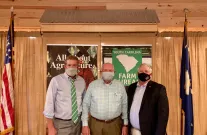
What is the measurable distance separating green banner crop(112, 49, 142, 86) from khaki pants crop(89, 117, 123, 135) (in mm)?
900

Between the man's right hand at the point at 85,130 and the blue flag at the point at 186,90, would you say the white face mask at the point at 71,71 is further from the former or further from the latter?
the blue flag at the point at 186,90

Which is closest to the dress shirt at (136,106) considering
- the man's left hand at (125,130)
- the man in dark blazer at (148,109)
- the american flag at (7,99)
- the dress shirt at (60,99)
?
the man in dark blazer at (148,109)

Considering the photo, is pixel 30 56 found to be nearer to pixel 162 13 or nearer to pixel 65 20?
A: pixel 65 20

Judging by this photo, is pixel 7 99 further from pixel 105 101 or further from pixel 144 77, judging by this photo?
pixel 144 77

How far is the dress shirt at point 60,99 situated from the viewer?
3.20 metres

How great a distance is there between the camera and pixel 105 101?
3199 mm

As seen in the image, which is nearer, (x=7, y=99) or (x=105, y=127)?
(x=105, y=127)

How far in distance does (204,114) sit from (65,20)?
2.42 metres

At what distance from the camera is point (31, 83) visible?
4066mm

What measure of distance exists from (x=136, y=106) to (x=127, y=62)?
Answer: 1030mm

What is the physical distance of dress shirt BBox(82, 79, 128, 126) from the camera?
3.19 meters

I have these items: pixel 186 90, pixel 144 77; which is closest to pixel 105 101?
pixel 144 77

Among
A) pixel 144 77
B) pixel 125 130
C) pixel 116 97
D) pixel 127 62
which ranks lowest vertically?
pixel 125 130

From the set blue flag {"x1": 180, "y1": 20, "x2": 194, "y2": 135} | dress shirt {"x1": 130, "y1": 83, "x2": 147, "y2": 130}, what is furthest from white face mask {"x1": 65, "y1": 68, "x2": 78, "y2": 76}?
blue flag {"x1": 180, "y1": 20, "x2": 194, "y2": 135}
